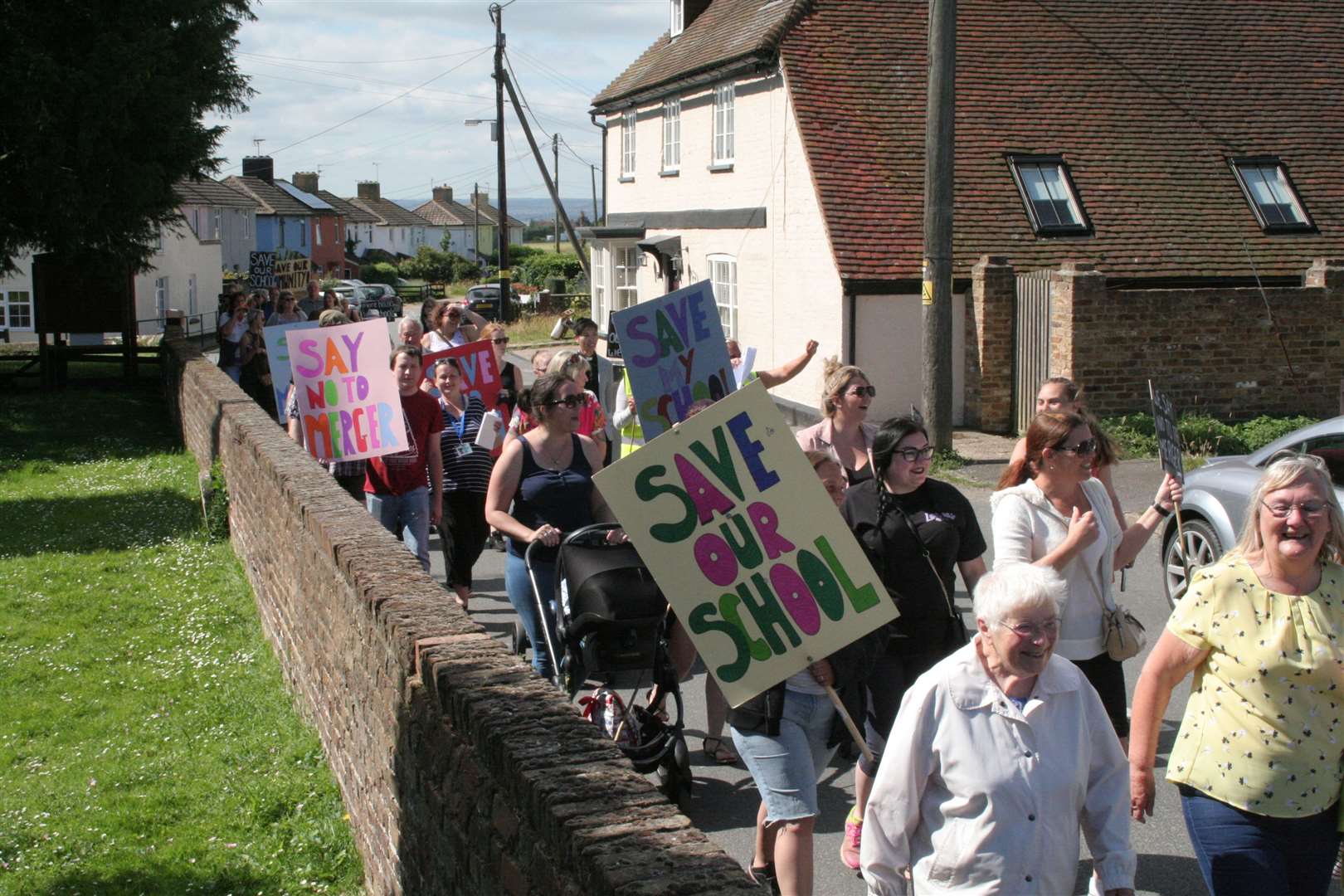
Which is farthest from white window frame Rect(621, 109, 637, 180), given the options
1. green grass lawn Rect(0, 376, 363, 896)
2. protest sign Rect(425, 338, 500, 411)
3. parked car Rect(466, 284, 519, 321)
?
protest sign Rect(425, 338, 500, 411)

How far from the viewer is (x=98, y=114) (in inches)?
859

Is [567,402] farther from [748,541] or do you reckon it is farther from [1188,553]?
[1188,553]

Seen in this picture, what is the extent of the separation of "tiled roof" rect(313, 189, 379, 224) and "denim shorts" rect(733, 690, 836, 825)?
102259mm

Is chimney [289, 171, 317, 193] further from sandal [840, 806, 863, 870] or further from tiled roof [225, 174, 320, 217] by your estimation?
sandal [840, 806, 863, 870]

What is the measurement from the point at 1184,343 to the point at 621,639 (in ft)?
49.5

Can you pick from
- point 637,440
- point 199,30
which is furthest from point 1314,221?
point 199,30

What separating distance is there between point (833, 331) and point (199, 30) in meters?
11.5

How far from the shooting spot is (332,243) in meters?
94.6

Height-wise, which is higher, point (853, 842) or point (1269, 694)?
point (1269, 694)

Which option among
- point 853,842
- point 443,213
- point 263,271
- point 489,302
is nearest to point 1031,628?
point 853,842

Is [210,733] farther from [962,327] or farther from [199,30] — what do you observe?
[199,30]

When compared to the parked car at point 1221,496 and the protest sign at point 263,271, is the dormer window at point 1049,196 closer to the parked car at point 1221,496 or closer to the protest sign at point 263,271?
the parked car at point 1221,496

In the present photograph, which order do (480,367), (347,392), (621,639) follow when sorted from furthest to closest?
(480,367), (347,392), (621,639)

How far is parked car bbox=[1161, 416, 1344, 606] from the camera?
930 cm
